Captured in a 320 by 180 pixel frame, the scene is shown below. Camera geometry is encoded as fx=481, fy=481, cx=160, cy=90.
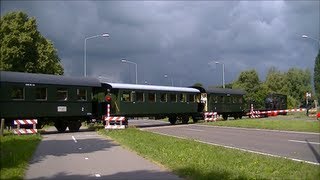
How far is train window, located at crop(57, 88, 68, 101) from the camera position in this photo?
3162 centimetres

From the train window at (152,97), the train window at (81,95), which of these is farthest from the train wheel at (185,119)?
the train window at (81,95)

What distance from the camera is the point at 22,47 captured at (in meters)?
46.3

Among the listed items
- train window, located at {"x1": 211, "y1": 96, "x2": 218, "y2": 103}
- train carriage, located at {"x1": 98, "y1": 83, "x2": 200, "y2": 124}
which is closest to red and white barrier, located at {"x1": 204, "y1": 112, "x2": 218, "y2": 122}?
train carriage, located at {"x1": 98, "y1": 83, "x2": 200, "y2": 124}

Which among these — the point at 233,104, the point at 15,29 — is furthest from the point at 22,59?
the point at 233,104

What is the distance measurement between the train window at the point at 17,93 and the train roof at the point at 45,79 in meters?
0.49

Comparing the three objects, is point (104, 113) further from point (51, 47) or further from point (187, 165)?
point (187, 165)

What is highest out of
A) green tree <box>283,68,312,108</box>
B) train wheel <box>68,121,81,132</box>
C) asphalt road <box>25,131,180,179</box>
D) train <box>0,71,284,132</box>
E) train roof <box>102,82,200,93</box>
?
green tree <box>283,68,312,108</box>

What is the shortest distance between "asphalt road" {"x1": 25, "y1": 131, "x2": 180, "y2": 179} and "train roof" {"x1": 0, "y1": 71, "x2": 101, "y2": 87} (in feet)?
37.6

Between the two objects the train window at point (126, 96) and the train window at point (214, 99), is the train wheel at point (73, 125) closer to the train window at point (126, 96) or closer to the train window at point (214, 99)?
the train window at point (126, 96)

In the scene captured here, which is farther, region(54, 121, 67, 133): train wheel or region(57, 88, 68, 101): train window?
region(54, 121, 67, 133): train wheel

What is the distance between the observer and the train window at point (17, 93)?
28859mm

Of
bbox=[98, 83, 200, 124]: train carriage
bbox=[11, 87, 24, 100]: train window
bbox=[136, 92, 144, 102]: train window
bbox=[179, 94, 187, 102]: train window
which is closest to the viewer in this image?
bbox=[11, 87, 24, 100]: train window

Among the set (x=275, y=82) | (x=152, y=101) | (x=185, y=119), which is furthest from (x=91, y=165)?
(x=275, y=82)

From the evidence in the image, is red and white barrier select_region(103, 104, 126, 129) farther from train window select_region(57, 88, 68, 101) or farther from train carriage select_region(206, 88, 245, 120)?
train carriage select_region(206, 88, 245, 120)
